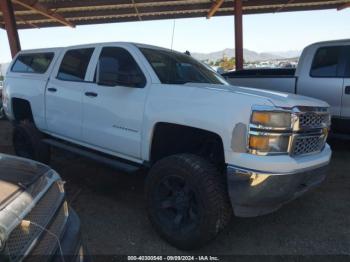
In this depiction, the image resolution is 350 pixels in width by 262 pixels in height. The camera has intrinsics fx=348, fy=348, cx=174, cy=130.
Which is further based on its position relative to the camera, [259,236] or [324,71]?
[324,71]

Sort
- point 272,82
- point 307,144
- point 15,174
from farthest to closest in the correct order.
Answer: point 272,82 → point 307,144 → point 15,174

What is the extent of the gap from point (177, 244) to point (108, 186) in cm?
200

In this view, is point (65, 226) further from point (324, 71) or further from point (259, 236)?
point (324, 71)

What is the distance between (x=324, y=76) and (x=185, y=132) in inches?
142

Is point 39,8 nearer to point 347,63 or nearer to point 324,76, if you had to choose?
point 324,76

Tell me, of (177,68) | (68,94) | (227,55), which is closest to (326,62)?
(177,68)

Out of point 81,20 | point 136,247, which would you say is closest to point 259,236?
point 136,247

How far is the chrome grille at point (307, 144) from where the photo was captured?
Answer: 3.02 m

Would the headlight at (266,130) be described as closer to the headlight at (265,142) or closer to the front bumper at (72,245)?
the headlight at (265,142)

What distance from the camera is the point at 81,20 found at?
43.9ft

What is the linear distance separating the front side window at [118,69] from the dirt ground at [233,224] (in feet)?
4.93

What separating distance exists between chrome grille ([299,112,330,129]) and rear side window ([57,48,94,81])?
2726 mm

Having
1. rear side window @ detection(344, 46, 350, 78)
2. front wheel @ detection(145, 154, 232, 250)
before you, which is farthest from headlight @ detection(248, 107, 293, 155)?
rear side window @ detection(344, 46, 350, 78)

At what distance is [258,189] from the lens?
2812 mm
